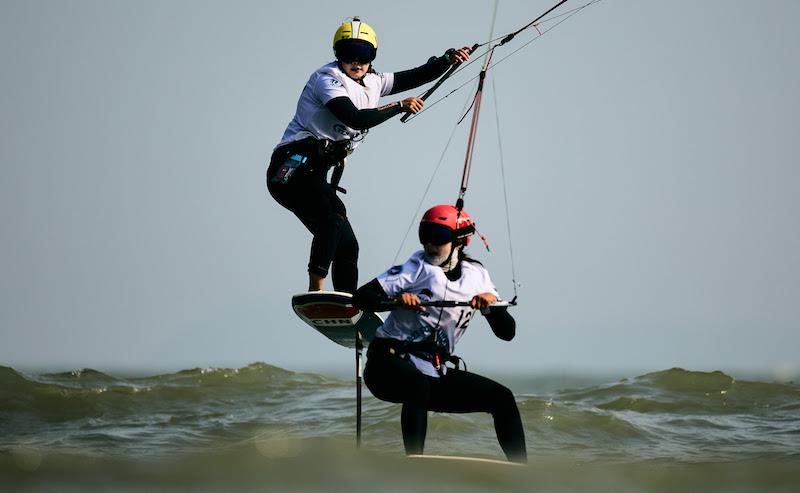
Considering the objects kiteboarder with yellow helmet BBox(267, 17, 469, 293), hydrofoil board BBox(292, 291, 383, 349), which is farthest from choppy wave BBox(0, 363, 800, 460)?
kiteboarder with yellow helmet BBox(267, 17, 469, 293)

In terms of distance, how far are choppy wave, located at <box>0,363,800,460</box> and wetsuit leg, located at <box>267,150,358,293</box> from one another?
2.20 meters

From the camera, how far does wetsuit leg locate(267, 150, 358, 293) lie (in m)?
12.4

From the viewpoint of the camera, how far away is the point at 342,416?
62.0 ft

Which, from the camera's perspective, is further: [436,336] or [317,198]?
[317,198]

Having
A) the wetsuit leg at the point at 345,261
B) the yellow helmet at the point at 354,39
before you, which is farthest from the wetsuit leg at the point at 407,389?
the yellow helmet at the point at 354,39

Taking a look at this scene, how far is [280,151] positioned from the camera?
1252cm

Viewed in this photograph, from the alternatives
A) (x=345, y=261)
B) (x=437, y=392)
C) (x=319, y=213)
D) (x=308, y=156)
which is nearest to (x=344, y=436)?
(x=345, y=261)

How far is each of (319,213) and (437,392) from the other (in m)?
3.08

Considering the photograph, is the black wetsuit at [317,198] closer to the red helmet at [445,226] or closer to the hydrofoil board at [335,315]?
the hydrofoil board at [335,315]

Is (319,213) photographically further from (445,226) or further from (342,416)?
(342,416)

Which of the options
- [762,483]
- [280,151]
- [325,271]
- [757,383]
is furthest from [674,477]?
[757,383]

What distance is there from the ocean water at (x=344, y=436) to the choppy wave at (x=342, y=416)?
4 centimetres

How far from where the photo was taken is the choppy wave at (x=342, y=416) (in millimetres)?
16250

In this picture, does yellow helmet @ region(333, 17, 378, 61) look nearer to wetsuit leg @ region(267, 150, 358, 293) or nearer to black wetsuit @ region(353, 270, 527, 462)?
wetsuit leg @ region(267, 150, 358, 293)
